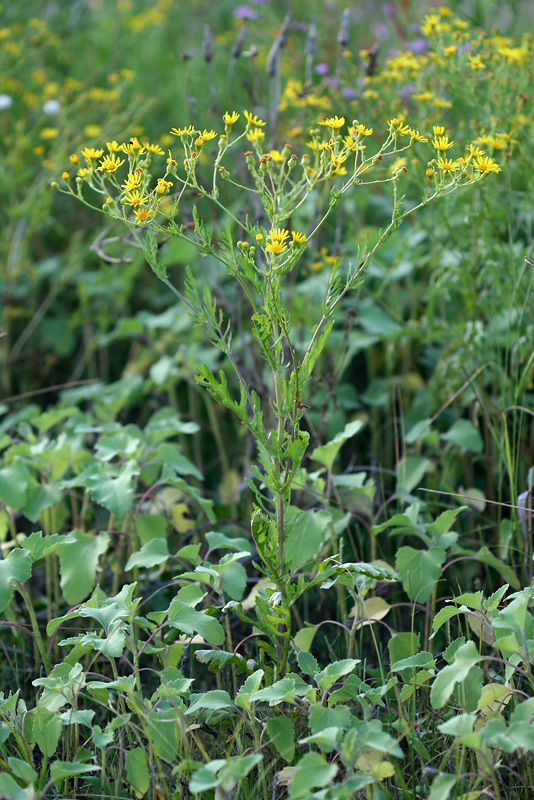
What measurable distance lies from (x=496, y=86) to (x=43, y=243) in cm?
226

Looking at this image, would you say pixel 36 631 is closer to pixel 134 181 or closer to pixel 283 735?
pixel 283 735

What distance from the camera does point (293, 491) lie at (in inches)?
→ 73.3

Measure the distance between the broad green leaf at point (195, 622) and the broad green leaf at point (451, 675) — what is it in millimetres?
361

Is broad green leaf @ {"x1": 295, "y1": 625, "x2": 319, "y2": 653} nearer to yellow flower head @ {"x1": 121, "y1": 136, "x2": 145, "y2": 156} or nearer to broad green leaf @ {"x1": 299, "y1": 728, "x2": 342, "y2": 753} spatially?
broad green leaf @ {"x1": 299, "y1": 728, "x2": 342, "y2": 753}

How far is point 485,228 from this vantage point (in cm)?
183

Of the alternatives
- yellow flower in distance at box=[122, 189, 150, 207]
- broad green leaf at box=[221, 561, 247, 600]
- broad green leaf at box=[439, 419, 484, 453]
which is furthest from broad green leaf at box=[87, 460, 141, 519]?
Answer: broad green leaf at box=[439, 419, 484, 453]

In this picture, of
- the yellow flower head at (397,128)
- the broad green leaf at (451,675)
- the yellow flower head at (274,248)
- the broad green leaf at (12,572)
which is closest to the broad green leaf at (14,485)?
the broad green leaf at (12,572)

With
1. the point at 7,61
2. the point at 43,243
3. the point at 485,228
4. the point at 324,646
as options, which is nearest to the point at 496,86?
the point at 485,228

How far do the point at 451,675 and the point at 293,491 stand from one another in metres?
0.80

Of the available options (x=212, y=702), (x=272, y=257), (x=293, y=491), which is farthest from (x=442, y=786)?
(x=293, y=491)

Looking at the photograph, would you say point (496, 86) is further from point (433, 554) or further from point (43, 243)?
point (43, 243)

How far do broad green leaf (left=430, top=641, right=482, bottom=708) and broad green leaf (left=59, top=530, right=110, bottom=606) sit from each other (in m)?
0.72

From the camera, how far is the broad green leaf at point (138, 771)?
1.14m

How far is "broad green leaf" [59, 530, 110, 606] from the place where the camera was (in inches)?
58.5
